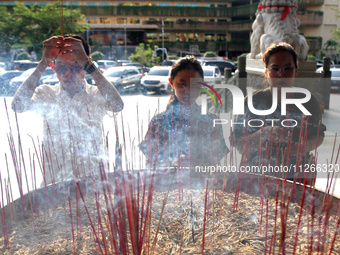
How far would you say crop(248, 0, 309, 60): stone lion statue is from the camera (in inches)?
187

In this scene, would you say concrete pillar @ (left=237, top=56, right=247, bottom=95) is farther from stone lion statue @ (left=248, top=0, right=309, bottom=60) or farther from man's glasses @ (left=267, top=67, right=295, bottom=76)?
man's glasses @ (left=267, top=67, right=295, bottom=76)

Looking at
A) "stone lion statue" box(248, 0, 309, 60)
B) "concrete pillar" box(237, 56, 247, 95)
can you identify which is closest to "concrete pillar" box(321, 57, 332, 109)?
"stone lion statue" box(248, 0, 309, 60)

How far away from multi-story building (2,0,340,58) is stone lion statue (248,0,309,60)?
17.8 m

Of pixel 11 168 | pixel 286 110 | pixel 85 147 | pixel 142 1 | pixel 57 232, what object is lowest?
pixel 11 168

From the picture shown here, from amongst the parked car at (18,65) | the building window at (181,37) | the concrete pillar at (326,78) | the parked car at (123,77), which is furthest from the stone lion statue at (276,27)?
the building window at (181,37)

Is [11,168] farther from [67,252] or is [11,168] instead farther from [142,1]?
[142,1]

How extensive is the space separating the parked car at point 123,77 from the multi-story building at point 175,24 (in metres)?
14.2

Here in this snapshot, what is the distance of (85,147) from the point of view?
4.42 feet

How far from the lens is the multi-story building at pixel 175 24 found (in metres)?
23.0

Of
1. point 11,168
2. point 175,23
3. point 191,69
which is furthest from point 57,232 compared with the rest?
point 175,23

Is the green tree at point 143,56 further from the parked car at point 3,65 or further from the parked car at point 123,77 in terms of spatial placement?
the parked car at point 3,65

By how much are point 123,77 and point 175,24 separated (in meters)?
16.8

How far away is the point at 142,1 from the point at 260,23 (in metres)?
21.9

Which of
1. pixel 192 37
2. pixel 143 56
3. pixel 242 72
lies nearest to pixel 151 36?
pixel 192 37
